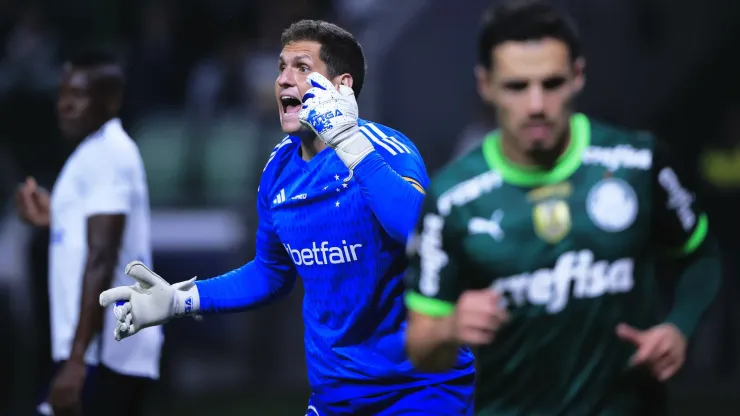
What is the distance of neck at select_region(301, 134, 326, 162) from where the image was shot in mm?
4906

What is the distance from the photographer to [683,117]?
39.9ft

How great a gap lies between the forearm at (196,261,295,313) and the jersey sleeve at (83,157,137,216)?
3.46ft

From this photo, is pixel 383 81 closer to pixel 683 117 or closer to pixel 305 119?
pixel 683 117

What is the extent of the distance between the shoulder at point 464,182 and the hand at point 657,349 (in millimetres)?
536

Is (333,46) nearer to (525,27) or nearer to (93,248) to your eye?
(525,27)

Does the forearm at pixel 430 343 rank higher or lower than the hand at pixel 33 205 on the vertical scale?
higher

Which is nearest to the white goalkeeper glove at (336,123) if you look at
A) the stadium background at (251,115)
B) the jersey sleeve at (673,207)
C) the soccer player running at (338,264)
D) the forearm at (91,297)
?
the soccer player running at (338,264)

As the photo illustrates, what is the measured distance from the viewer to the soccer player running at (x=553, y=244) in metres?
3.69

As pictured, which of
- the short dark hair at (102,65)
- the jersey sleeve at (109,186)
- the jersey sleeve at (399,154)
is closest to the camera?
the jersey sleeve at (399,154)

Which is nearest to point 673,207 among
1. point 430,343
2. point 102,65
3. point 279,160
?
point 430,343

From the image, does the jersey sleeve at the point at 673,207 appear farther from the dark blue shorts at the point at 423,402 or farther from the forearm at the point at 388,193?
the dark blue shorts at the point at 423,402

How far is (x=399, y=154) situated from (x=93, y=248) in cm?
183

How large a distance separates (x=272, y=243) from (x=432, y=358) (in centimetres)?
146

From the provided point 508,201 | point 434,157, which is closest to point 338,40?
point 508,201
